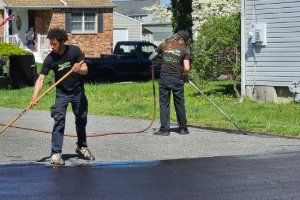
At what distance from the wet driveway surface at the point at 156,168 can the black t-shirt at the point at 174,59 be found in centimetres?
116

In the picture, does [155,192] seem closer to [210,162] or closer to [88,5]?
[210,162]

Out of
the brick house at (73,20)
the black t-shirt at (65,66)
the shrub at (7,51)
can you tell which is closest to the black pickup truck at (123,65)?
the shrub at (7,51)

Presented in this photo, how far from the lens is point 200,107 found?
61.0ft

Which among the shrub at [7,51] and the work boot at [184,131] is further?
the shrub at [7,51]

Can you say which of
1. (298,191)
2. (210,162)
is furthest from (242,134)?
(298,191)

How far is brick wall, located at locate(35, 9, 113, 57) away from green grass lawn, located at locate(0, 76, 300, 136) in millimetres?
Answer: 20558

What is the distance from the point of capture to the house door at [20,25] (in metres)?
45.4

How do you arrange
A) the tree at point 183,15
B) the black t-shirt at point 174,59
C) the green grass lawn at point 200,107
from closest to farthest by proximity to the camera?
1. the black t-shirt at point 174,59
2. the green grass lawn at point 200,107
3. the tree at point 183,15

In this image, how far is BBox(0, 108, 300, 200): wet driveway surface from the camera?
845 cm

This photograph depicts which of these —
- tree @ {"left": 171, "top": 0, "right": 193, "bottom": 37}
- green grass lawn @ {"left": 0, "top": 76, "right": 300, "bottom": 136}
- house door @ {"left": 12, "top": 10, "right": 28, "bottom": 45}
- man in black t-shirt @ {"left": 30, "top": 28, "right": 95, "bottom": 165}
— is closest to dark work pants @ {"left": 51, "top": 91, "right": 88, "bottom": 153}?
man in black t-shirt @ {"left": 30, "top": 28, "right": 95, "bottom": 165}

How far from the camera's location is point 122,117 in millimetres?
17062

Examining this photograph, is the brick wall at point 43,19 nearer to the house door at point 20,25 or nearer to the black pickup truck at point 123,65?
the house door at point 20,25

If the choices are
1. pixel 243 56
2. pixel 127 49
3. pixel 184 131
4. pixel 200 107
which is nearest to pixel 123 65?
pixel 127 49

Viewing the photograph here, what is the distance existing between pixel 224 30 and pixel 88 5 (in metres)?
25.8
